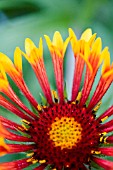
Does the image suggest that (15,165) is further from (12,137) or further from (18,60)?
(18,60)

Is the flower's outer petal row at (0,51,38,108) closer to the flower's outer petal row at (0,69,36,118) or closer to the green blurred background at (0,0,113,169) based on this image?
the flower's outer petal row at (0,69,36,118)

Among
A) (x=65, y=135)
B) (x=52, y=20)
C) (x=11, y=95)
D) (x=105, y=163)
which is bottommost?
(x=105, y=163)

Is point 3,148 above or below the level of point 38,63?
below

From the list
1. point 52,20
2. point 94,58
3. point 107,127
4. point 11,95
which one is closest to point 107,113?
point 107,127

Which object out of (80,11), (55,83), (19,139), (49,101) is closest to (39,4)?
(80,11)

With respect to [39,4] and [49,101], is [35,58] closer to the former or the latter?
[49,101]

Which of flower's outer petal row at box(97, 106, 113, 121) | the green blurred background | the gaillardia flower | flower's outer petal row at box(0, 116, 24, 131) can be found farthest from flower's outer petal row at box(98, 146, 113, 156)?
the green blurred background
